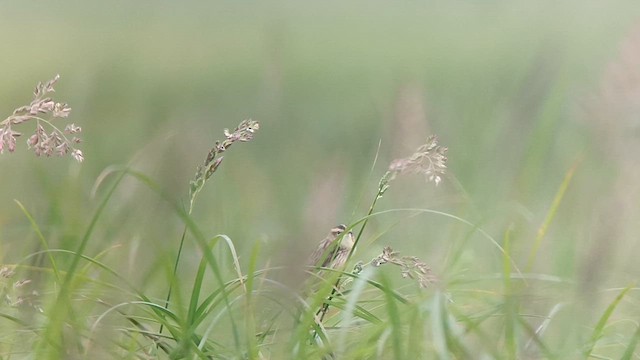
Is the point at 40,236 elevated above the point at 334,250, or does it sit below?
below

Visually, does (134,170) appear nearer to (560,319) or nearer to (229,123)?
(229,123)

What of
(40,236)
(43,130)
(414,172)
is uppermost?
(414,172)

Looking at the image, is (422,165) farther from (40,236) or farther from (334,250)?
(40,236)

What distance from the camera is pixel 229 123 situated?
2.97 ft

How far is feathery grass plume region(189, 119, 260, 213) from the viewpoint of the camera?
853 millimetres

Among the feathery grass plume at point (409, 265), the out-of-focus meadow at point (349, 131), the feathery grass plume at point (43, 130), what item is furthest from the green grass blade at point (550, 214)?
the feathery grass plume at point (43, 130)

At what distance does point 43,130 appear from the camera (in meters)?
0.88

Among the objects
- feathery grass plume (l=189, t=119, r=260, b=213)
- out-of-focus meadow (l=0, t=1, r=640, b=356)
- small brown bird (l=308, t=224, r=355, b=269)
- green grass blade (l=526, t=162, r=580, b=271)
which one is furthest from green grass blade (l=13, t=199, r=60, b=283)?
green grass blade (l=526, t=162, r=580, b=271)

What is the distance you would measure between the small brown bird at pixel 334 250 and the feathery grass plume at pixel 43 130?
289 mm

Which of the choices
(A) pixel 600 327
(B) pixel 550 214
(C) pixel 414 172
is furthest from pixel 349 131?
(A) pixel 600 327

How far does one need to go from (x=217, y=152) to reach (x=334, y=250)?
174mm

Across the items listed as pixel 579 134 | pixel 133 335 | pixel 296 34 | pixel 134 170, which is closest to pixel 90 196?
pixel 134 170

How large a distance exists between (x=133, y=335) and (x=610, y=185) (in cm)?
58

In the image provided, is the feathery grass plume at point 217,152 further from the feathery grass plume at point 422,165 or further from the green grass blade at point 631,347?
the green grass blade at point 631,347
